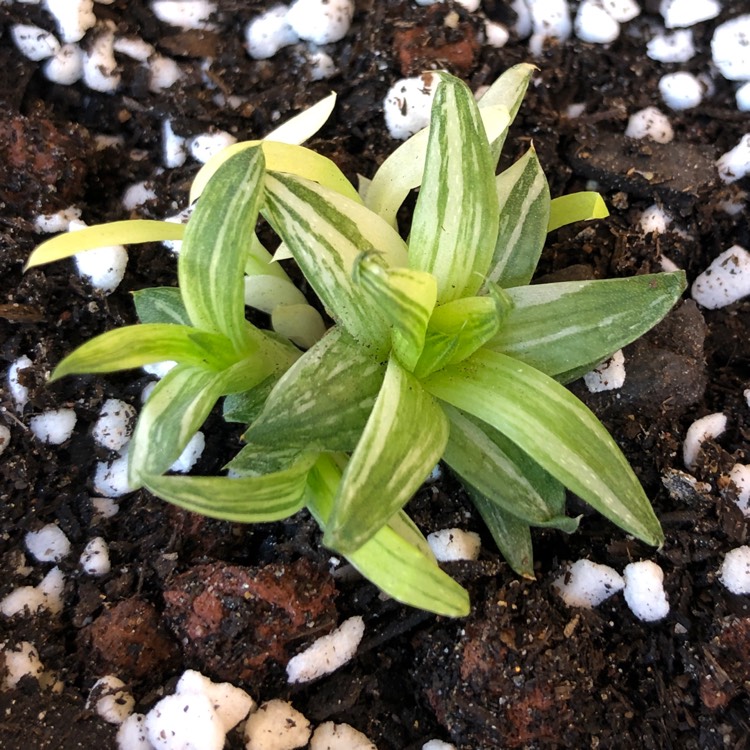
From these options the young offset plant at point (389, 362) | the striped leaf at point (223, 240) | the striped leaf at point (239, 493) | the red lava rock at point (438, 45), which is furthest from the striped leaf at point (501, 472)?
the red lava rock at point (438, 45)

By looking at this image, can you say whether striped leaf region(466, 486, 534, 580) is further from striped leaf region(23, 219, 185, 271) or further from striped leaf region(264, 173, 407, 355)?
striped leaf region(23, 219, 185, 271)

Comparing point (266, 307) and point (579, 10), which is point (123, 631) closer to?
point (266, 307)

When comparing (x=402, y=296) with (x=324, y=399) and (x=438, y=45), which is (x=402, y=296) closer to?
(x=324, y=399)

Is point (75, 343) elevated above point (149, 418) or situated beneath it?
Result: situated beneath

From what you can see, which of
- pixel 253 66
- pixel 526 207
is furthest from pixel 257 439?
pixel 253 66

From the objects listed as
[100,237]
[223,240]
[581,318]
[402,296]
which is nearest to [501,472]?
[581,318]

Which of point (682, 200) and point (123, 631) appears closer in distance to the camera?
point (123, 631)

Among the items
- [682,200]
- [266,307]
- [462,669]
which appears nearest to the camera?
[462,669]
